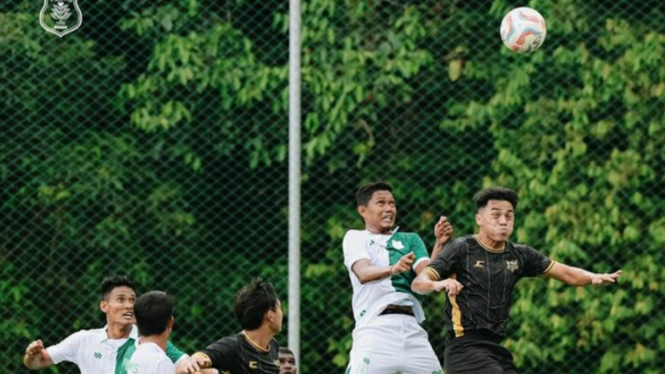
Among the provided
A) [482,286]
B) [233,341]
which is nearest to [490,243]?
[482,286]

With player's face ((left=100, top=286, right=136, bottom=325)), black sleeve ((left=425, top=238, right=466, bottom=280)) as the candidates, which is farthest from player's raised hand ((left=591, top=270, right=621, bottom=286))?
player's face ((left=100, top=286, right=136, bottom=325))

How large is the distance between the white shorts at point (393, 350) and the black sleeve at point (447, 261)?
0.44 m

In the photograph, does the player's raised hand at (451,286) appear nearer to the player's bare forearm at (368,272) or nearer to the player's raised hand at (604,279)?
the player's bare forearm at (368,272)

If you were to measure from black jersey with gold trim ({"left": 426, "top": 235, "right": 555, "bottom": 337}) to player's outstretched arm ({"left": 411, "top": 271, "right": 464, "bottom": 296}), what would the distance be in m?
0.11

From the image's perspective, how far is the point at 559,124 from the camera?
36.2 feet

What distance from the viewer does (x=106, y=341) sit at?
8312mm

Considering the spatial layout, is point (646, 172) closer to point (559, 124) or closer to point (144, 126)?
point (559, 124)

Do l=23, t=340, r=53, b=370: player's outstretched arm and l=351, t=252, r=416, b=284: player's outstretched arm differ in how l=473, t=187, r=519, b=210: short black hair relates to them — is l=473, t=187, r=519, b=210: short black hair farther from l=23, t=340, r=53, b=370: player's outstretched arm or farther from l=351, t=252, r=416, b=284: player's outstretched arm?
l=23, t=340, r=53, b=370: player's outstretched arm

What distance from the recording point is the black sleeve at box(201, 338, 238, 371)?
705 centimetres

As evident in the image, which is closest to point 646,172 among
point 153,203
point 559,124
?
point 559,124

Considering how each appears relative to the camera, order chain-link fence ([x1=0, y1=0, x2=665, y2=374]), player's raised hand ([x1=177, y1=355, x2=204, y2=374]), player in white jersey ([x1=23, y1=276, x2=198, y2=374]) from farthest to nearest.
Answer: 1. chain-link fence ([x1=0, y1=0, x2=665, y2=374])
2. player in white jersey ([x1=23, y1=276, x2=198, y2=374])
3. player's raised hand ([x1=177, y1=355, x2=204, y2=374])

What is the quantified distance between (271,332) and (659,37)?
4.93 m

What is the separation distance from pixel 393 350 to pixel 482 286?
23.5 inches

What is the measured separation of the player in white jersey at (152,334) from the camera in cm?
700
